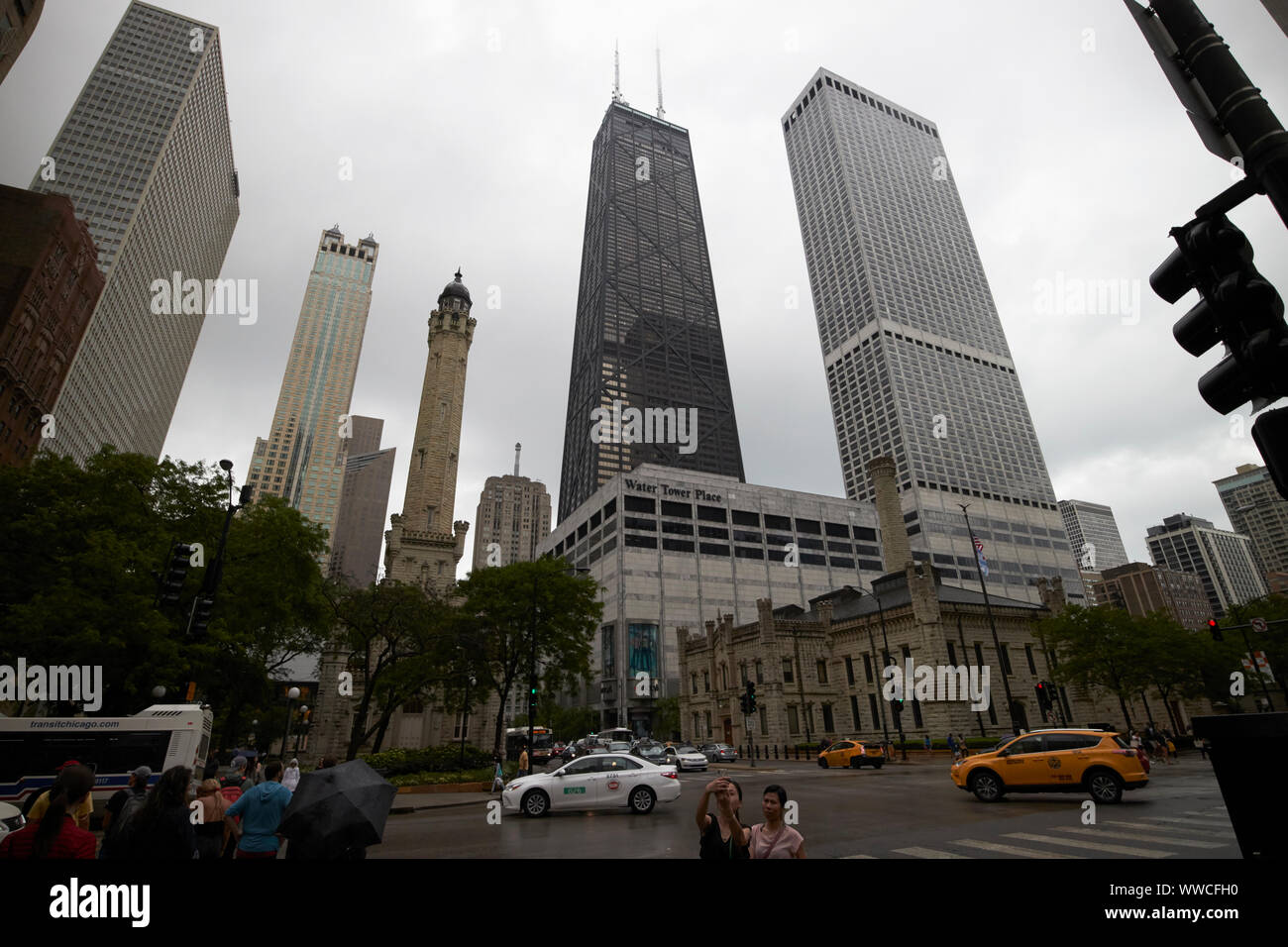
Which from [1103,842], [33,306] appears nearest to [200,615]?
[1103,842]

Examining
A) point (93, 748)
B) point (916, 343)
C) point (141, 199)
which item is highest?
point (916, 343)

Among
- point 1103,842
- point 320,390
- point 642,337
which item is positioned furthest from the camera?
point 320,390

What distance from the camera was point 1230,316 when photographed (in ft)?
14.4

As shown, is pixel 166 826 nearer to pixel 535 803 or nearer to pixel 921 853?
pixel 921 853

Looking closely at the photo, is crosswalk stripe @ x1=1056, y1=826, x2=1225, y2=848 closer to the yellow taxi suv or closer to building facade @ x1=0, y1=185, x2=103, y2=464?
the yellow taxi suv

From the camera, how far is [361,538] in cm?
16450

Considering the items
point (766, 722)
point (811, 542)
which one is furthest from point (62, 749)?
point (811, 542)

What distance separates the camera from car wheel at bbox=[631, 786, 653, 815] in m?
16.7

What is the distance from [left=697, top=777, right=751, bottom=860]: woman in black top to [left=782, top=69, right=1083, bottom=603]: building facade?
4999 inches

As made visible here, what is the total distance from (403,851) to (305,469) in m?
170

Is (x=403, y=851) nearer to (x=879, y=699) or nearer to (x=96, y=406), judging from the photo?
(x=879, y=699)

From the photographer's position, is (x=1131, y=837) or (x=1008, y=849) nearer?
(x=1008, y=849)

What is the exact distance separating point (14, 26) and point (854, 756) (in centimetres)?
4481

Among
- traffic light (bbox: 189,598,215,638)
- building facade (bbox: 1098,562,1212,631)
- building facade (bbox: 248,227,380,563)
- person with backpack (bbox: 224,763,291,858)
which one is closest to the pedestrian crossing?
person with backpack (bbox: 224,763,291,858)
